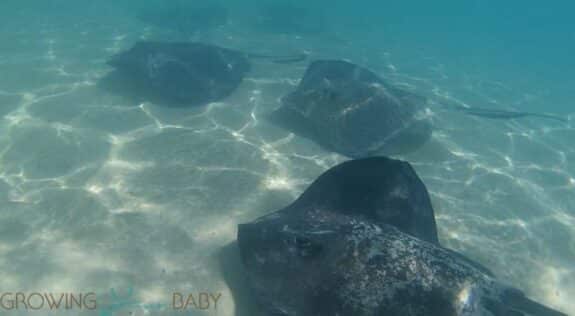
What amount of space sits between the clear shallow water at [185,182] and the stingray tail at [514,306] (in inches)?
116

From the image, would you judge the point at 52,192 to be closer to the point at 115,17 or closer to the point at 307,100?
the point at 307,100

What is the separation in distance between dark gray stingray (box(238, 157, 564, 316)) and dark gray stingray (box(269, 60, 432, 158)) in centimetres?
392

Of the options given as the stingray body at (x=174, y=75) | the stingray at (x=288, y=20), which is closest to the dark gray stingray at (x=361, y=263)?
the stingray body at (x=174, y=75)

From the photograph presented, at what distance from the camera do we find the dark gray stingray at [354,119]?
33.7 feet

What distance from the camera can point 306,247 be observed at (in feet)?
16.4

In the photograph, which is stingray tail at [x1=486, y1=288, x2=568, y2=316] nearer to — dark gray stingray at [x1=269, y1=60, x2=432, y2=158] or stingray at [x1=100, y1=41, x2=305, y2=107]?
dark gray stingray at [x1=269, y1=60, x2=432, y2=158]

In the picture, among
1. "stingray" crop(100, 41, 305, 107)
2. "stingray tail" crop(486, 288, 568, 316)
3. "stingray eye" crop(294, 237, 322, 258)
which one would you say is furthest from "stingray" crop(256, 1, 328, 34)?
"stingray tail" crop(486, 288, 568, 316)

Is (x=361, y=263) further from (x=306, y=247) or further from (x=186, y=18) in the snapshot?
(x=186, y=18)

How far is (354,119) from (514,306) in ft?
20.9

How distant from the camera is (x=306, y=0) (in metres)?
53.8

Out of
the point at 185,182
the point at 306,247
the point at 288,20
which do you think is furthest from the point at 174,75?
the point at 288,20

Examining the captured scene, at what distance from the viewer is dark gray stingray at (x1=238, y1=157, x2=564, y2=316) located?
4.39m

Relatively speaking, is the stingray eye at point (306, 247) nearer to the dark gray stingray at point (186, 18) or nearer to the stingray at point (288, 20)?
the dark gray stingray at point (186, 18)

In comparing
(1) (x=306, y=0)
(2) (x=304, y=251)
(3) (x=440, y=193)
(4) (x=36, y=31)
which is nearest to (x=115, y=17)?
(4) (x=36, y=31)
